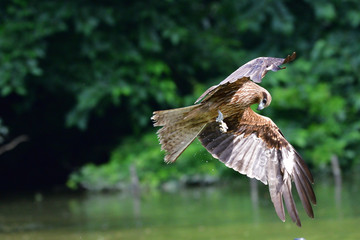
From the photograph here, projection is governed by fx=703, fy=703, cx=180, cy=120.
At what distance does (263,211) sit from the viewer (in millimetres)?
9016

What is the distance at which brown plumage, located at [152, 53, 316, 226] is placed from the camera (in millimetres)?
5742

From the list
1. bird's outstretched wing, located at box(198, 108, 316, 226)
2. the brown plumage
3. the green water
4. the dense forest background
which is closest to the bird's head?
the brown plumage

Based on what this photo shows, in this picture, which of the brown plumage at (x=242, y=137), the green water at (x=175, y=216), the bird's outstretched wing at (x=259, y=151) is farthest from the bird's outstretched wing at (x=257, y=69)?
the green water at (x=175, y=216)

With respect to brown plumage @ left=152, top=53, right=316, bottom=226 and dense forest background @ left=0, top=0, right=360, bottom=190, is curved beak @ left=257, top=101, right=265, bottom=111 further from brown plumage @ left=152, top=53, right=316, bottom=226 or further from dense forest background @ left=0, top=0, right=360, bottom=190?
dense forest background @ left=0, top=0, right=360, bottom=190

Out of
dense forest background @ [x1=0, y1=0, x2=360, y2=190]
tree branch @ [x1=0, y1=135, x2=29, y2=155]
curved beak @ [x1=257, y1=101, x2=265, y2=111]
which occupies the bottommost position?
curved beak @ [x1=257, y1=101, x2=265, y2=111]

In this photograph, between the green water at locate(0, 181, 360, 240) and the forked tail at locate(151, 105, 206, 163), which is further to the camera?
the green water at locate(0, 181, 360, 240)

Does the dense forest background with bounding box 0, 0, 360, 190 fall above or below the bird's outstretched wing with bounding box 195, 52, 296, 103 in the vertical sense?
above

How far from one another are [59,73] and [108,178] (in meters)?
2.07

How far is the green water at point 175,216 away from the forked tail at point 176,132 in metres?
1.95

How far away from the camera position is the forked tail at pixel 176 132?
579 cm

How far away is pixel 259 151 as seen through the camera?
613 cm

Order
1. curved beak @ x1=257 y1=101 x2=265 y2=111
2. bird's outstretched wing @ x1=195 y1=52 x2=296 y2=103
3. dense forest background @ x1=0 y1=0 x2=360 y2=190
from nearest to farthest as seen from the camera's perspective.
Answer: bird's outstretched wing @ x1=195 y1=52 x2=296 y2=103
curved beak @ x1=257 y1=101 x2=265 y2=111
dense forest background @ x1=0 y1=0 x2=360 y2=190

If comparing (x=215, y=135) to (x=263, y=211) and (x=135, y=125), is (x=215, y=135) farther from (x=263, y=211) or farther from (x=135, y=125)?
(x=135, y=125)

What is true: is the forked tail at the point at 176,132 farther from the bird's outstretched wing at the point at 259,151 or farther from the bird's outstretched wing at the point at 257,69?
the bird's outstretched wing at the point at 257,69
